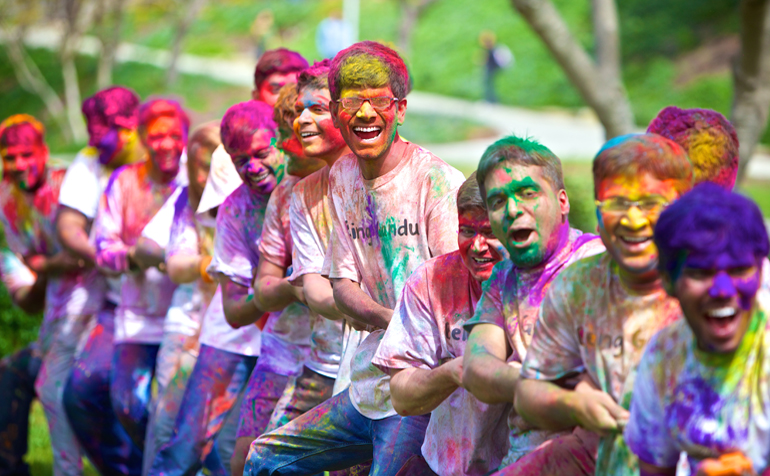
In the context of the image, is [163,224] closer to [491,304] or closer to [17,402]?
[17,402]

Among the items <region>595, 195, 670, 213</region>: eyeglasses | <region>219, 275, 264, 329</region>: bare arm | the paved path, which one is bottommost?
<region>219, 275, 264, 329</region>: bare arm

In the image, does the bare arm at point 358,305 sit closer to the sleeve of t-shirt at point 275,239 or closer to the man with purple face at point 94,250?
the sleeve of t-shirt at point 275,239

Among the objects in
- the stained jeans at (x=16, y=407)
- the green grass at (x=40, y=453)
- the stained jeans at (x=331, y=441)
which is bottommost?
the green grass at (x=40, y=453)

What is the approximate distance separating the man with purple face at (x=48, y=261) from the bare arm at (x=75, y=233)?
136mm

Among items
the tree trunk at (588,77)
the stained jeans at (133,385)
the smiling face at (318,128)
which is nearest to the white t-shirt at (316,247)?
the smiling face at (318,128)

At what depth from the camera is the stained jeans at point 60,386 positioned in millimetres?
5750

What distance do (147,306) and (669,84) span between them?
16.6m

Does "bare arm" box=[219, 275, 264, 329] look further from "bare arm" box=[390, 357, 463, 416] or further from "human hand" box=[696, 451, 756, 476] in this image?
"human hand" box=[696, 451, 756, 476]

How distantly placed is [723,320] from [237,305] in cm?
273

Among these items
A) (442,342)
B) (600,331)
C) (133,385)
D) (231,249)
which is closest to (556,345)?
(600,331)

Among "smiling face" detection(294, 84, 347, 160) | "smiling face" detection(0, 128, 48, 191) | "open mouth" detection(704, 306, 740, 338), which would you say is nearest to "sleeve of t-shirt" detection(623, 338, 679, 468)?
"open mouth" detection(704, 306, 740, 338)

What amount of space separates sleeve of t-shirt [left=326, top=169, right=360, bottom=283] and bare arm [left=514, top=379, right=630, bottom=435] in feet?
4.04

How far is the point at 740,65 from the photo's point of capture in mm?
7363

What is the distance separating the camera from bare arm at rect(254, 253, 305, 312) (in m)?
4.07
